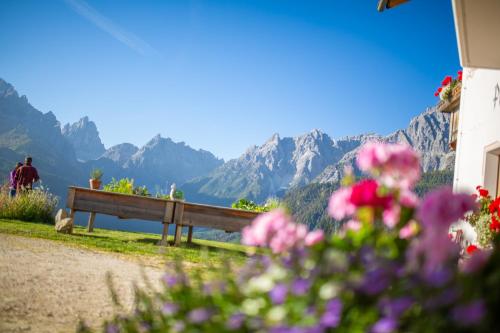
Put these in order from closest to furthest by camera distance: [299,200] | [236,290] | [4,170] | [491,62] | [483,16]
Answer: [236,290], [483,16], [491,62], [4,170], [299,200]

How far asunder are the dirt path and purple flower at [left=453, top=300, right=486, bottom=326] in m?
1.14

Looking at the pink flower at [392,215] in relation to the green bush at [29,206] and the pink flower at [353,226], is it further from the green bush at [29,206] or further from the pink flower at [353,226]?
the green bush at [29,206]

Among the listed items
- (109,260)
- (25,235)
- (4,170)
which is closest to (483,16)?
(109,260)

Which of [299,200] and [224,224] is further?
[299,200]

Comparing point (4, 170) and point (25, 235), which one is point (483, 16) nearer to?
point (25, 235)

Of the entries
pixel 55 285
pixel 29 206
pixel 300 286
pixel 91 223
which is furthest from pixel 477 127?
pixel 29 206

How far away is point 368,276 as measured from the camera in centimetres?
94

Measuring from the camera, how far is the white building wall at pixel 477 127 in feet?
22.5

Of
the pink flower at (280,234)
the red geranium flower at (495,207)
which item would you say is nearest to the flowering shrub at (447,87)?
the red geranium flower at (495,207)

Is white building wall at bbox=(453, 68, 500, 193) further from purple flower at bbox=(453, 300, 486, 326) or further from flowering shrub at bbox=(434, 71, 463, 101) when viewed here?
purple flower at bbox=(453, 300, 486, 326)

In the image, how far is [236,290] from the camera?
1.27m

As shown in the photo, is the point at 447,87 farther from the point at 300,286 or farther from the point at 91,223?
the point at 300,286

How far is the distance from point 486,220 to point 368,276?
18.2 ft

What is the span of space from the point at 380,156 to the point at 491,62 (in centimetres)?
571
